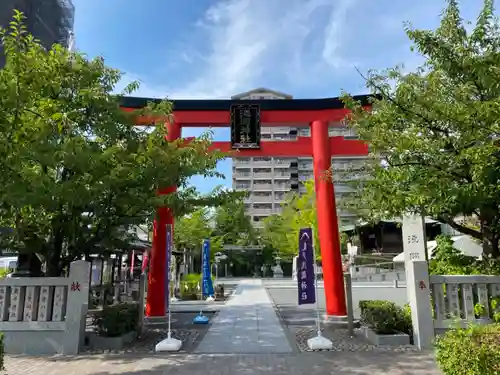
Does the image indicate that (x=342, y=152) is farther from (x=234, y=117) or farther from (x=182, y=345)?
(x=182, y=345)

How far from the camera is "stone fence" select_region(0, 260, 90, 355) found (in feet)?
26.7

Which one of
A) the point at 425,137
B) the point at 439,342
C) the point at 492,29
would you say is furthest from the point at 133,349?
the point at 492,29

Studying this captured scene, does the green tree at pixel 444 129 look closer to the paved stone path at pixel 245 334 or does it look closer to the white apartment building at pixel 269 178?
the paved stone path at pixel 245 334

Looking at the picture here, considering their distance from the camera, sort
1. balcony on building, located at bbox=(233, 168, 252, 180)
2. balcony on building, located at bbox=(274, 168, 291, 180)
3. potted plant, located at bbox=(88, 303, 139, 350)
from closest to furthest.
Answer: potted plant, located at bbox=(88, 303, 139, 350) → balcony on building, located at bbox=(233, 168, 252, 180) → balcony on building, located at bbox=(274, 168, 291, 180)

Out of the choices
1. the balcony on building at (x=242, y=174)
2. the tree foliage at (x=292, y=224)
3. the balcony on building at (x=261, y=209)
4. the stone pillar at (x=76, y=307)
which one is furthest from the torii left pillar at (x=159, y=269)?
the balcony on building at (x=242, y=174)

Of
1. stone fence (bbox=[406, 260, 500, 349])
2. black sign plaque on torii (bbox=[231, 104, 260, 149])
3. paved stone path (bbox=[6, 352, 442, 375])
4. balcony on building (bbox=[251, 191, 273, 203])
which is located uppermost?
balcony on building (bbox=[251, 191, 273, 203])

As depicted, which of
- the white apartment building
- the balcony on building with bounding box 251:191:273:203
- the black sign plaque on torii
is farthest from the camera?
the balcony on building with bounding box 251:191:273:203

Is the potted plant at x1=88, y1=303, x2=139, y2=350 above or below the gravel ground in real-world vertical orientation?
above

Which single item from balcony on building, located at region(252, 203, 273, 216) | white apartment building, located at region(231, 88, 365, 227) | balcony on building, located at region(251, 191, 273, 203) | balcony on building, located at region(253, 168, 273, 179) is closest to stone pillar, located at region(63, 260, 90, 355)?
white apartment building, located at region(231, 88, 365, 227)

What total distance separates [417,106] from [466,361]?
4.16 metres

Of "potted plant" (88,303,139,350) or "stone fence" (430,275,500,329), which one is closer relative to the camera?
"stone fence" (430,275,500,329)

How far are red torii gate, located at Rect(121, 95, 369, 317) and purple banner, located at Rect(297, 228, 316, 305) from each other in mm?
1980

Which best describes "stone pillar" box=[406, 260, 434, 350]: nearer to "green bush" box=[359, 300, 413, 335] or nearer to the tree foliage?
"green bush" box=[359, 300, 413, 335]

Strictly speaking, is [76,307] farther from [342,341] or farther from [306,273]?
[342,341]
